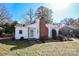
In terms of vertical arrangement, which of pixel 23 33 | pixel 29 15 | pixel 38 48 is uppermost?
pixel 29 15

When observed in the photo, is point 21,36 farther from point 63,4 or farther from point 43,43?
point 63,4

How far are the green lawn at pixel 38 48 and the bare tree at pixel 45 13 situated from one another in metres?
0.36

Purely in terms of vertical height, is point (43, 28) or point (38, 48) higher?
point (43, 28)

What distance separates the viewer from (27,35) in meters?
5.96

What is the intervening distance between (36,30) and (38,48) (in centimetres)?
27

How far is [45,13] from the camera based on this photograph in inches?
234

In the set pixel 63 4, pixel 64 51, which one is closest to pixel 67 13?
pixel 63 4

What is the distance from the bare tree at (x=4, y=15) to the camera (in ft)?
19.3

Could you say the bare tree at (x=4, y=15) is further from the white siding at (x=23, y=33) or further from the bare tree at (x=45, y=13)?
the bare tree at (x=45, y=13)

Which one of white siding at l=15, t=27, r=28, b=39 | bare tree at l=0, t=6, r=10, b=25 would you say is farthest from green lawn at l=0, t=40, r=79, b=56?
bare tree at l=0, t=6, r=10, b=25

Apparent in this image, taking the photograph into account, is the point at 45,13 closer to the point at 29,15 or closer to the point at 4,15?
the point at 29,15

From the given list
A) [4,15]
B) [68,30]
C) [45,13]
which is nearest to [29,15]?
[45,13]

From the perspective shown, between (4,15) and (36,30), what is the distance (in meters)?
0.52

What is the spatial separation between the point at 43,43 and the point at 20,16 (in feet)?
1.70
